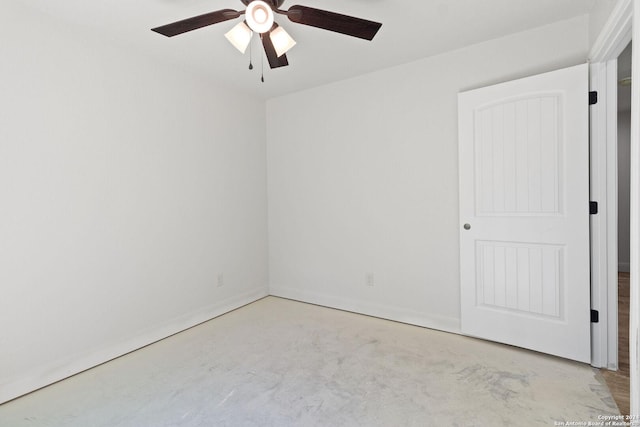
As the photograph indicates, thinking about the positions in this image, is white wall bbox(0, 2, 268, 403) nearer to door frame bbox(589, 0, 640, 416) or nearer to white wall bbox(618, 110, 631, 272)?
door frame bbox(589, 0, 640, 416)

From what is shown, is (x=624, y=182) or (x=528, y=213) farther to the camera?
(x=624, y=182)

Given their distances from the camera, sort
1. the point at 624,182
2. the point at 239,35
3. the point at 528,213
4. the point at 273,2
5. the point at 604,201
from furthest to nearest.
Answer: the point at 624,182, the point at 528,213, the point at 604,201, the point at 239,35, the point at 273,2

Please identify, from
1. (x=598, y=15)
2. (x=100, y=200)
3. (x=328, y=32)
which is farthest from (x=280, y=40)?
(x=598, y=15)

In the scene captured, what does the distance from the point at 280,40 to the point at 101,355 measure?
253cm

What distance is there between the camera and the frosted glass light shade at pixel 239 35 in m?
1.86

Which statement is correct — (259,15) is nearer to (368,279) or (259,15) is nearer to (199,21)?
(199,21)

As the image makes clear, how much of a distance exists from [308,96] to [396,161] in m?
1.27

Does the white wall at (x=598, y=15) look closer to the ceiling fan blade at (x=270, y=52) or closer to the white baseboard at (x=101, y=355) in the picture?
the ceiling fan blade at (x=270, y=52)

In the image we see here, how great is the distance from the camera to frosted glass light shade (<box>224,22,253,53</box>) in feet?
6.11

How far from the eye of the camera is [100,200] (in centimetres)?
234

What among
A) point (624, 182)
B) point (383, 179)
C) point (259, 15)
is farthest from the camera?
point (624, 182)

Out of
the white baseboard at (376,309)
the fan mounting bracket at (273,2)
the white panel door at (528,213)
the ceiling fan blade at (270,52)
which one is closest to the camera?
the fan mounting bracket at (273,2)

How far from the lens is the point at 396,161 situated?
117 inches

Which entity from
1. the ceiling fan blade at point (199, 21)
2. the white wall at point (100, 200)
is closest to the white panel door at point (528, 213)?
the ceiling fan blade at point (199, 21)
